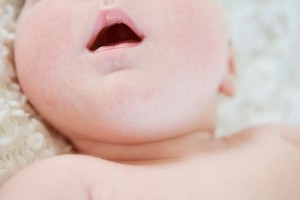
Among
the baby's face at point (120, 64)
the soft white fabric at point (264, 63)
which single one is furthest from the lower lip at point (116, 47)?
the soft white fabric at point (264, 63)

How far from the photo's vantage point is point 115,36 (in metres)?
0.90

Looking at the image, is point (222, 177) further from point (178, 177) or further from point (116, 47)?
point (116, 47)

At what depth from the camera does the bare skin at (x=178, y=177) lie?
0.75 meters

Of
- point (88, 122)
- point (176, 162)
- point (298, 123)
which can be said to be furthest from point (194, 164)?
point (298, 123)

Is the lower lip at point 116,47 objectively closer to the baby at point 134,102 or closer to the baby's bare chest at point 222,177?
the baby at point 134,102

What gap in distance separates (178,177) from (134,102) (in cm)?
15

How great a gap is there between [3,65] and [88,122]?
0.67ft

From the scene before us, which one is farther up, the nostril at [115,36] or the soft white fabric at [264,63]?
the nostril at [115,36]

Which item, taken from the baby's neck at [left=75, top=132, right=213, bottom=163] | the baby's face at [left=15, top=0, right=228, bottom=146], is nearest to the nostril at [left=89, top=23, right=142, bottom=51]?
the baby's face at [left=15, top=0, right=228, bottom=146]

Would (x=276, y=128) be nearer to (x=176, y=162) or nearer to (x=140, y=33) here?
(x=176, y=162)

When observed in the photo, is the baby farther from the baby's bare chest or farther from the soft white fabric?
the soft white fabric

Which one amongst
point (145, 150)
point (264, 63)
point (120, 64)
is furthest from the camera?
point (264, 63)

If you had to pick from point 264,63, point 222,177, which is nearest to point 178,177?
point 222,177

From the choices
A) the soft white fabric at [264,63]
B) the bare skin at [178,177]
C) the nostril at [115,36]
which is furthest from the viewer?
the soft white fabric at [264,63]
